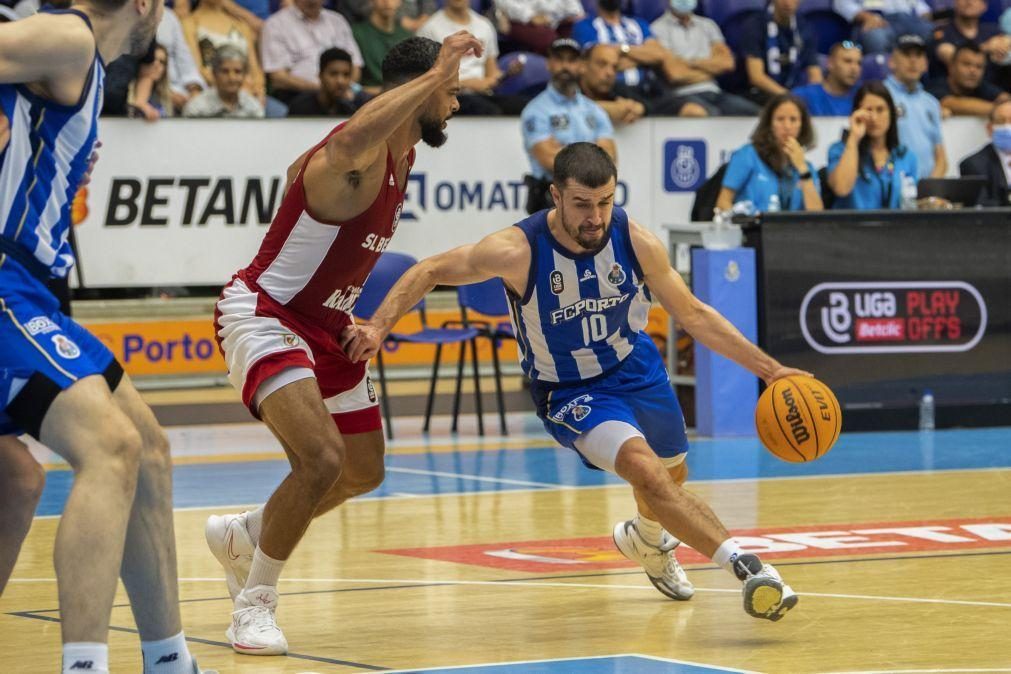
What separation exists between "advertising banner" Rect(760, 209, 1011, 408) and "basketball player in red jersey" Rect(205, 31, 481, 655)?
632 centimetres

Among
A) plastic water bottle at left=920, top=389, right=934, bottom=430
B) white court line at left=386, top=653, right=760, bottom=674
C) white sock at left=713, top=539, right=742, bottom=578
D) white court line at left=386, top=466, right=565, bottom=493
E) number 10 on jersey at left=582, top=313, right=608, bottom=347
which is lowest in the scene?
plastic water bottle at left=920, top=389, right=934, bottom=430

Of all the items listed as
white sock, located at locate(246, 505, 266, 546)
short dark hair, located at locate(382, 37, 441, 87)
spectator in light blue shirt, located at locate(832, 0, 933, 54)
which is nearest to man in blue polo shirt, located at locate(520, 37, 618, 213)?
spectator in light blue shirt, located at locate(832, 0, 933, 54)

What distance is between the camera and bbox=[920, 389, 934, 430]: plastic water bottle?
13.2 meters

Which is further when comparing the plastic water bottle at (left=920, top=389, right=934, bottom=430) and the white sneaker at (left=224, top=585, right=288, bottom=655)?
the plastic water bottle at (left=920, top=389, right=934, bottom=430)

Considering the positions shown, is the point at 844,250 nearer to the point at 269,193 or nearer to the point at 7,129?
the point at 269,193

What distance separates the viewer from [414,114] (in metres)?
6.55

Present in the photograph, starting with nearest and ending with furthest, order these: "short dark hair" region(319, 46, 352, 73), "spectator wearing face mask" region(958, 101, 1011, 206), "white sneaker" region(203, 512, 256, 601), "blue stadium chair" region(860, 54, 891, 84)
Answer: "white sneaker" region(203, 512, 256, 601) < "short dark hair" region(319, 46, 352, 73) < "spectator wearing face mask" region(958, 101, 1011, 206) < "blue stadium chair" region(860, 54, 891, 84)

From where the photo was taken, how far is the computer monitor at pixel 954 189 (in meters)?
13.5

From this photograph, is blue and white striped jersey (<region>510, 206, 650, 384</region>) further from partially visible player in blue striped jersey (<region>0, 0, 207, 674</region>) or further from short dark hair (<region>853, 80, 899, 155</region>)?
short dark hair (<region>853, 80, 899, 155</region>)

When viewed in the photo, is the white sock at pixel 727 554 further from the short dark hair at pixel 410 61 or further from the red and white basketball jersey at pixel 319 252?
the short dark hair at pixel 410 61

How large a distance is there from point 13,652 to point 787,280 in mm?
7627

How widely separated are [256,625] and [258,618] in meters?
0.03

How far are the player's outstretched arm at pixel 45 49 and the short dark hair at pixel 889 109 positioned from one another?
9.63 metres

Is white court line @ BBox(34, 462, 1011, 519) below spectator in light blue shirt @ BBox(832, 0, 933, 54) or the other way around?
below
